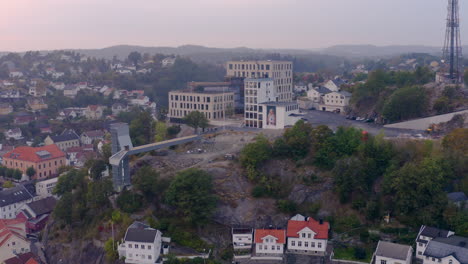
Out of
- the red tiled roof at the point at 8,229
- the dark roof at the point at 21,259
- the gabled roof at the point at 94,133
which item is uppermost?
the gabled roof at the point at 94,133

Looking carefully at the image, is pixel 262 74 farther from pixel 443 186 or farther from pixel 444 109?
pixel 443 186

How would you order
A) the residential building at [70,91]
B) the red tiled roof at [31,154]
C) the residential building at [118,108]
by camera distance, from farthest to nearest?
the residential building at [70,91] < the residential building at [118,108] < the red tiled roof at [31,154]

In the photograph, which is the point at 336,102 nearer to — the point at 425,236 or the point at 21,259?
the point at 425,236

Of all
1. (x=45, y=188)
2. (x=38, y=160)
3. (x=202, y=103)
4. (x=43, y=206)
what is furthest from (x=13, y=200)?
(x=202, y=103)

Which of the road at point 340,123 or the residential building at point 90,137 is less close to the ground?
the road at point 340,123

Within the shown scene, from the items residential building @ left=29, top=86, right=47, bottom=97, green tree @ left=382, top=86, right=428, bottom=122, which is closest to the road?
green tree @ left=382, top=86, right=428, bottom=122

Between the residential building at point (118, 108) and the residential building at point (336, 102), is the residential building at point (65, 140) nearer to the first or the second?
the residential building at point (118, 108)

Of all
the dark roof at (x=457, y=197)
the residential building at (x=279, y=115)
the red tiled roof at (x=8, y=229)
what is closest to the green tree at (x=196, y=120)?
the residential building at (x=279, y=115)
